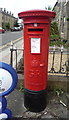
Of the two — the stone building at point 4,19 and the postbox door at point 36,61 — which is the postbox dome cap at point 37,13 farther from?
the stone building at point 4,19

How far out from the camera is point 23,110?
253cm

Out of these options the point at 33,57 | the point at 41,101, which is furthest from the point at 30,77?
the point at 41,101

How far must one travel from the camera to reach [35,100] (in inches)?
94.7

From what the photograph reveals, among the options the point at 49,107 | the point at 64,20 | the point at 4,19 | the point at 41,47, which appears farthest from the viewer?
the point at 4,19

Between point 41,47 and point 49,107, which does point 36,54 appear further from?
point 49,107

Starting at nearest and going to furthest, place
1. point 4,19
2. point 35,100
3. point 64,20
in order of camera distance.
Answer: point 35,100, point 64,20, point 4,19

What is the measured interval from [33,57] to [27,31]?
18.7 inches

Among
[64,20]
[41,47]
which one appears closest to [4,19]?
[64,20]

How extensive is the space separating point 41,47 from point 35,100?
1.06 meters

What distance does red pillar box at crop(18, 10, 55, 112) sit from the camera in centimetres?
204

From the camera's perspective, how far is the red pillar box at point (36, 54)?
6.68 ft

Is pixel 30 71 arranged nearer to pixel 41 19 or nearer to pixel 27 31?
pixel 27 31

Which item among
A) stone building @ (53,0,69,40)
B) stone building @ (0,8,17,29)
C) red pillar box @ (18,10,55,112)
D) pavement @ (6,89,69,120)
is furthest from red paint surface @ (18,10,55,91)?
stone building @ (0,8,17,29)

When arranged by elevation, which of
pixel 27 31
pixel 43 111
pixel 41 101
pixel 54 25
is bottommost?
pixel 43 111
